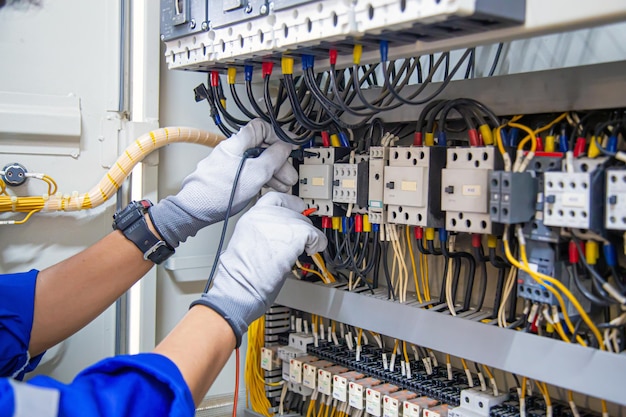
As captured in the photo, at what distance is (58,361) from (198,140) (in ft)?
2.36

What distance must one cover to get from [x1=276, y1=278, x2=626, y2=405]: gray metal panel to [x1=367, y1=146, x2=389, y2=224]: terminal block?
0.21m

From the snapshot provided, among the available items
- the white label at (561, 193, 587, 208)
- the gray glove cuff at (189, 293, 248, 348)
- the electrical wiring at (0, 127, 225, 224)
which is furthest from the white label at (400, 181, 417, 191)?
the electrical wiring at (0, 127, 225, 224)

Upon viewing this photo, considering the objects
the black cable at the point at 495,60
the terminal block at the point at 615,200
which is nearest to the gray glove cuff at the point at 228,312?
the terminal block at the point at 615,200

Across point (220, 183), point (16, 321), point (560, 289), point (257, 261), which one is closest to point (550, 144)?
point (560, 289)

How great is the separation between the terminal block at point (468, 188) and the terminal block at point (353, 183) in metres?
0.23

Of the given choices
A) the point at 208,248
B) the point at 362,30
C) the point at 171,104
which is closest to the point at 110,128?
the point at 171,104

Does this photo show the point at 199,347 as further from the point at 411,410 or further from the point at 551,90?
the point at 551,90

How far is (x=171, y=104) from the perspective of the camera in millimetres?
1719

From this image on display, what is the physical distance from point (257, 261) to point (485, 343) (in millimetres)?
490

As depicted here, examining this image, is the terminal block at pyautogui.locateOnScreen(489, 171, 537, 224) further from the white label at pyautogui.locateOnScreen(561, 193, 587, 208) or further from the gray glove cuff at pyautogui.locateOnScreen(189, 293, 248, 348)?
the gray glove cuff at pyautogui.locateOnScreen(189, 293, 248, 348)

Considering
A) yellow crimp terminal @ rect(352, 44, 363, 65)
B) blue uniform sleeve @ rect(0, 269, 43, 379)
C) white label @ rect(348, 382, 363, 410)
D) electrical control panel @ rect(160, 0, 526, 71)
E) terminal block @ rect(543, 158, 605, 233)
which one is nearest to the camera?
electrical control panel @ rect(160, 0, 526, 71)

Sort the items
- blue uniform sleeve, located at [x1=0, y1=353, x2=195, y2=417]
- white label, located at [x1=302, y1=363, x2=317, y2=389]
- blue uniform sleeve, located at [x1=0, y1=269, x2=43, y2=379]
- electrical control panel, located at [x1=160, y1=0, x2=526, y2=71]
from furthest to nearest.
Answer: white label, located at [x1=302, y1=363, x2=317, y2=389], blue uniform sleeve, located at [x1=0, y1=269, x2=43, y2=379], electrical control panel, located at [x1=160, y1=0, x2=526, y2=71], blue uniform sleeve, located at [x1=0, y1=353, x2=195, y2=417]

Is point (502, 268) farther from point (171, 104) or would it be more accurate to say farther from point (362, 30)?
point (171, 104)

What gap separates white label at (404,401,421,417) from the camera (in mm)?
1283
